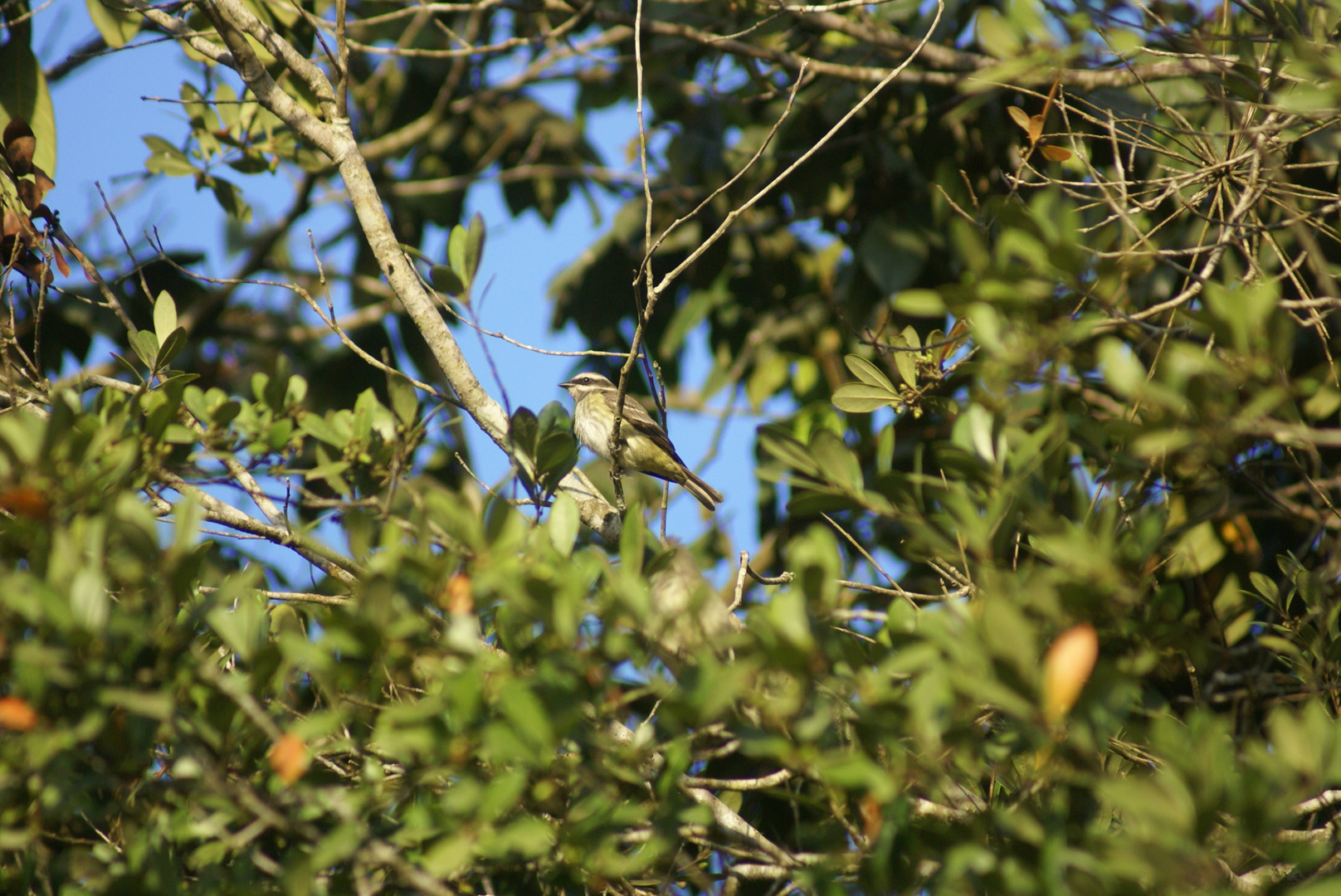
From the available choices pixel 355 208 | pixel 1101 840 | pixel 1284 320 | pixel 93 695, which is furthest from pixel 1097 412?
pixel 93 695

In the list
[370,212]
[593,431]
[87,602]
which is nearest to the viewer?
[87,602]

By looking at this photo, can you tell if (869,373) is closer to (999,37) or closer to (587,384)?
(999,37)

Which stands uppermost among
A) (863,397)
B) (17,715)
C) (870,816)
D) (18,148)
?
(18,148)


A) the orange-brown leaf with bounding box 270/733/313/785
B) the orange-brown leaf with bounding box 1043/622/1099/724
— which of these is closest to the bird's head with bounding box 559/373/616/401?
the orange-brown leaf with bounding box 270/733/313/785

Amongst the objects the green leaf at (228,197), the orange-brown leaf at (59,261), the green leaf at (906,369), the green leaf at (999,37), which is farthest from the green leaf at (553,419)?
the green leaf at (228,197)

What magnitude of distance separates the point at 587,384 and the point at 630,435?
3.49ft

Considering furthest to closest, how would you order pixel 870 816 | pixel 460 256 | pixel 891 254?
1. pixel 891 254
2. pixel 460 256
3. pixel 870 816

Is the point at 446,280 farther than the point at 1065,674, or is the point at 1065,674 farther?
the point at 446,280

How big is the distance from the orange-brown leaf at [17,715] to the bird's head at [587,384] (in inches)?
236

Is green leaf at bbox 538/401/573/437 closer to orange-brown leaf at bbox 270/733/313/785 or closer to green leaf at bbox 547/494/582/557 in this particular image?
green leaf at bbox 547/494/582/557

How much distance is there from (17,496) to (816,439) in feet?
6.23

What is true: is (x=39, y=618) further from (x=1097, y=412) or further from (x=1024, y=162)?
(x=1097, y=412)

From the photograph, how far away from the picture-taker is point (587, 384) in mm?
8266

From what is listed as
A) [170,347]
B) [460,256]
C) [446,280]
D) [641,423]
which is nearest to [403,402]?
[446,280]
